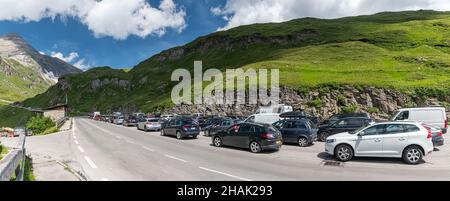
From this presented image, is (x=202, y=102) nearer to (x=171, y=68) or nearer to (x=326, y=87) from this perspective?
(x=326, y=87)

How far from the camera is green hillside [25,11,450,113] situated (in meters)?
47.9

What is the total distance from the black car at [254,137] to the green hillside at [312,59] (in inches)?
1298

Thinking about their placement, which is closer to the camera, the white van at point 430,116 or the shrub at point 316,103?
the white van at point 430,116

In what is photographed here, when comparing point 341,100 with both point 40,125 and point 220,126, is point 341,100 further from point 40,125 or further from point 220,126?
point 40,125

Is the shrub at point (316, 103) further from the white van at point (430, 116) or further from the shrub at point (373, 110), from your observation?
the white van at point (430, 116)

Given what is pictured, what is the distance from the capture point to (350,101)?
42844 millimetres

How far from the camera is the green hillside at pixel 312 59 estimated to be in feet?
157

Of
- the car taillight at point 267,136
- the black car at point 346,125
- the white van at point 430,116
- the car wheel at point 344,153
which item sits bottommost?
the car wheel at point 344,153

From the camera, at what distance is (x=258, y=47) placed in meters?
115

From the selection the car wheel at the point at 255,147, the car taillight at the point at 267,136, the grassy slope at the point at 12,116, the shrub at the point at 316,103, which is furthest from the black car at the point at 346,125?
the grassy slope at the point at 12,116

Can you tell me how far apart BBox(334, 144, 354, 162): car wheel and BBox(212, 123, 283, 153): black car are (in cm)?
365

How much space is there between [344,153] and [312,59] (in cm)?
6006

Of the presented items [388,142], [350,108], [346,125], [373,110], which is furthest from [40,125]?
[373,110]
